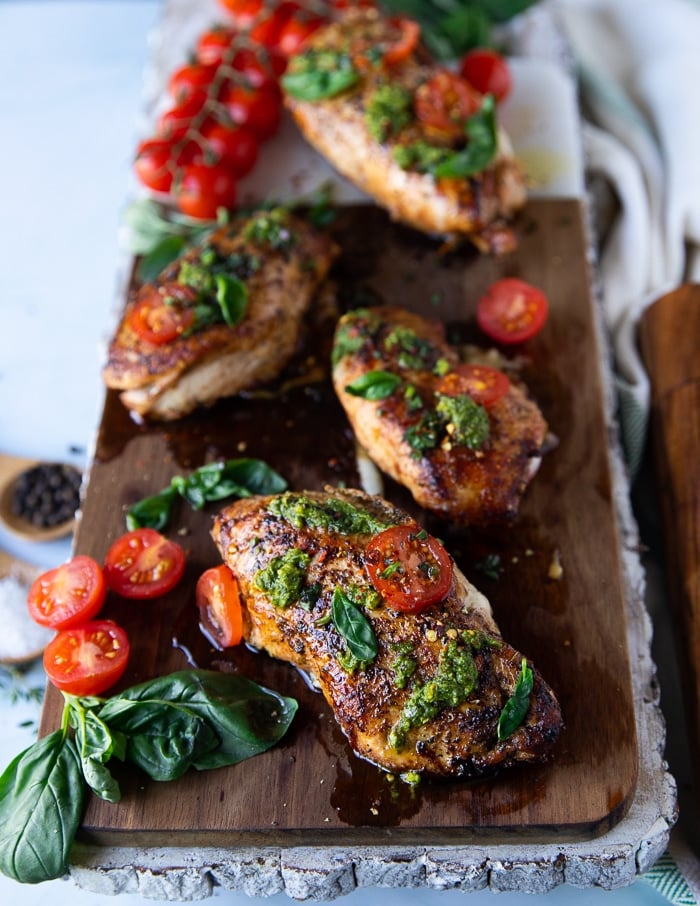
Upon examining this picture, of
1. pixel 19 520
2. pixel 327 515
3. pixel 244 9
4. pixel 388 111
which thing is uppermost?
pixel 244 9

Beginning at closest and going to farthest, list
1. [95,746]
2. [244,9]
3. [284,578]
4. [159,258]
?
[95,746] < [284,578] < [159,258] < [244,9]

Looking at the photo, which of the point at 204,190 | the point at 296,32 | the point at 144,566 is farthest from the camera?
the point at 296,32

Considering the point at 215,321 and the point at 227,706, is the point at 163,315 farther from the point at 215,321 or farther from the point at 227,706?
the point at 227,706

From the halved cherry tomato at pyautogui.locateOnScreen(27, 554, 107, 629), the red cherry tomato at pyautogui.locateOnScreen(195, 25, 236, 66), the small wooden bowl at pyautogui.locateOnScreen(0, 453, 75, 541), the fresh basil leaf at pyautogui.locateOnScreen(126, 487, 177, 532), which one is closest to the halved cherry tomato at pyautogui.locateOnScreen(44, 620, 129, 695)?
the halved cherry tomato at pyautogui.locateOnScreen(27, 554, 107, 629)

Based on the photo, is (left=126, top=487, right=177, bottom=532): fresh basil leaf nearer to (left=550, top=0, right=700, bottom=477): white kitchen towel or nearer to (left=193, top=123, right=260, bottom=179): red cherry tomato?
(left=193, top=123, right=260, bottom=179): red cherry tomato

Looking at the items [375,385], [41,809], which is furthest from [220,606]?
[375,385]

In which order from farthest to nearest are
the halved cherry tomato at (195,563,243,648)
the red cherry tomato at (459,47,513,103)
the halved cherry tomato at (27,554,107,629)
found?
the red cherry tomato at (459,47,513,103), the halved cherry tomato at (27,554,107,629), the halved cherry tomato at (195,563,243,648)

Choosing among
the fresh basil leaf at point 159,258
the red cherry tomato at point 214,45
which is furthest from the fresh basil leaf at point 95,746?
the red cherry tomato at point 214,45

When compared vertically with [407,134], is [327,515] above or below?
below
